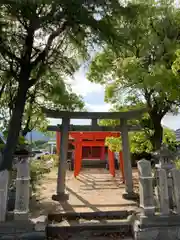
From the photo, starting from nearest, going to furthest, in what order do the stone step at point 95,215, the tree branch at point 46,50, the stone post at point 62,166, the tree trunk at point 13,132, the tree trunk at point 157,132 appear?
the tree trunk at point 13,132 < the stone step at point 95,215 < the tree branch at point 46,50 < the stone post at point 62,166 < the tree trunk at point 157,132

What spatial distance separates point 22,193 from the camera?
4.10m

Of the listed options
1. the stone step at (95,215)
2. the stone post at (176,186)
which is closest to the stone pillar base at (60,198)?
the stone step at (95,215)

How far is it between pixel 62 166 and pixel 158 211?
129 inches

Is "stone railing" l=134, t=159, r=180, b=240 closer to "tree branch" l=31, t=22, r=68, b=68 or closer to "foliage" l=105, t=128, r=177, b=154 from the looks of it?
"tree branch" l=31, t=22, r=68, b=68

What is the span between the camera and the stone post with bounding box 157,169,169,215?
427cm

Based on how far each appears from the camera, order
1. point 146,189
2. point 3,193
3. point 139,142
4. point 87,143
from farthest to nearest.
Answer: point 87,143
point 139,142
point 146,189
point 3,193

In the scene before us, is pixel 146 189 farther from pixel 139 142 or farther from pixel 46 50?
pixel 139 142

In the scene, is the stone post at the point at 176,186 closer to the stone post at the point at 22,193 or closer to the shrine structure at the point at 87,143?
the stone post at the point at 22,193

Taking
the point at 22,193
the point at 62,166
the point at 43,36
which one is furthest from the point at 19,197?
the point at 43,36

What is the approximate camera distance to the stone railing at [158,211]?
162 inches

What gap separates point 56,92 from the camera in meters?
7.11

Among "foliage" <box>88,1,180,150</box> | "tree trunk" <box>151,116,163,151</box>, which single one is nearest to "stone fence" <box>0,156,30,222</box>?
"foliage" <box>88,1,180,150</box>

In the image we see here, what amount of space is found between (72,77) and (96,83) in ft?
6.95

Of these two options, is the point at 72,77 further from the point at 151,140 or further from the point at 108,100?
the point at 151,140
